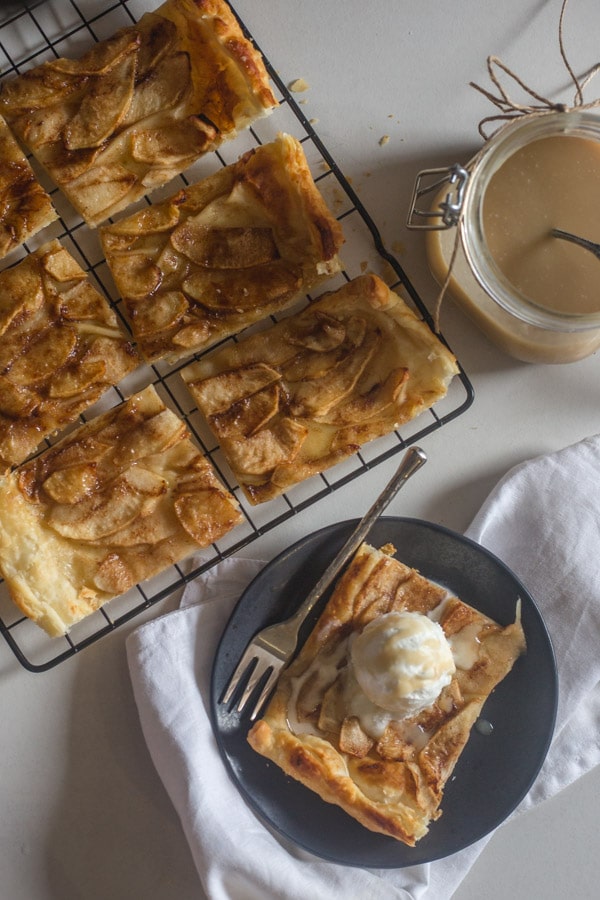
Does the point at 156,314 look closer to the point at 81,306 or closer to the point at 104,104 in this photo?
the point at 81,306

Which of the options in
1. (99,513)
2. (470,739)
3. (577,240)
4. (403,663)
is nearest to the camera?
(577,240)

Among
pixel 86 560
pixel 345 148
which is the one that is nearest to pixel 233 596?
pixel 86 560

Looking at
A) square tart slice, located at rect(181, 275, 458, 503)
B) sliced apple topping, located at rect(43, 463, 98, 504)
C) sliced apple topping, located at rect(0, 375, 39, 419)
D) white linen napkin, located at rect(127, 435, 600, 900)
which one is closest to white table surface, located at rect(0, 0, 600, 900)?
white linen napkin, located at rect(127, 435, 600, 900)

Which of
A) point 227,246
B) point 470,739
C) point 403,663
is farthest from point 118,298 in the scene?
point 470,739

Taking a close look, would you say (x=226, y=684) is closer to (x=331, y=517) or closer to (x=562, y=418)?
(x=331, y=517)

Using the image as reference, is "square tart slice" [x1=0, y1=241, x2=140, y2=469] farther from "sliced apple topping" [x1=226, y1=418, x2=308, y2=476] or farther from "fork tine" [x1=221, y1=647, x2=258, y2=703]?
"fork tine" [x1=221, y1=647, x2=258, y2=703]

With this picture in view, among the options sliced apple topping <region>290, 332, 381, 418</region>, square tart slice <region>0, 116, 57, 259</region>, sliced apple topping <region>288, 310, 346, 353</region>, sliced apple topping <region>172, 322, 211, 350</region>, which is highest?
square tart slice <region>0, 116, 57, 259</region>
